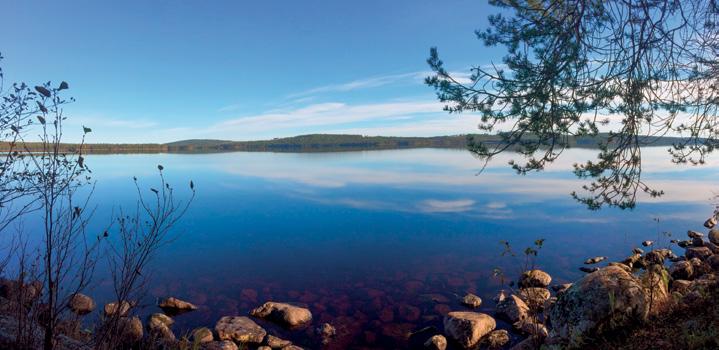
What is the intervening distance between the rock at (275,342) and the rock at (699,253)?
1697 cm

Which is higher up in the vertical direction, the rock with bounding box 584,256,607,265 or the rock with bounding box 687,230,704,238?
the rock with bounding box 687,230,704,238

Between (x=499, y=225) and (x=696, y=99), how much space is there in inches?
682

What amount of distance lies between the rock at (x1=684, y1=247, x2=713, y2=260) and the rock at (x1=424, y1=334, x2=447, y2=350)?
1306cm

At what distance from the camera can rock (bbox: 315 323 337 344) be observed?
10633 mm

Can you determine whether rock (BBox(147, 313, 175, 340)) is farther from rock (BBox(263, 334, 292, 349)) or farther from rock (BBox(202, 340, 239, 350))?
rock (BBox(263, 334, 292, 349))

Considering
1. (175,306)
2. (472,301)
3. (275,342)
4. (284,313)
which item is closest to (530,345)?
(472,301)

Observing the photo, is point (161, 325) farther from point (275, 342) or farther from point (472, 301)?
point (472, 301)

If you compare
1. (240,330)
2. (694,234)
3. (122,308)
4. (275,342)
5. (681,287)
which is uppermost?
(122,308)

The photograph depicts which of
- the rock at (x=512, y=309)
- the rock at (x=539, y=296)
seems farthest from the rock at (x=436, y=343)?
the rock at (x=539, y=296)


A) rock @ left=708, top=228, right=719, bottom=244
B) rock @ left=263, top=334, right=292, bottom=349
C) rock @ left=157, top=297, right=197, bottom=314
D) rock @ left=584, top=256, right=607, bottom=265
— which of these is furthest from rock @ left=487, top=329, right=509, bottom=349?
rock @ left=708, top=228, right=719, bottom=244

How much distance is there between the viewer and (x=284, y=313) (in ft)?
37.7

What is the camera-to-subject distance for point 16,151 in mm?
5430

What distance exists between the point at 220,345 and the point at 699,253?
62.0 feet

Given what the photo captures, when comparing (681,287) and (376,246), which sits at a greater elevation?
(681,287)
